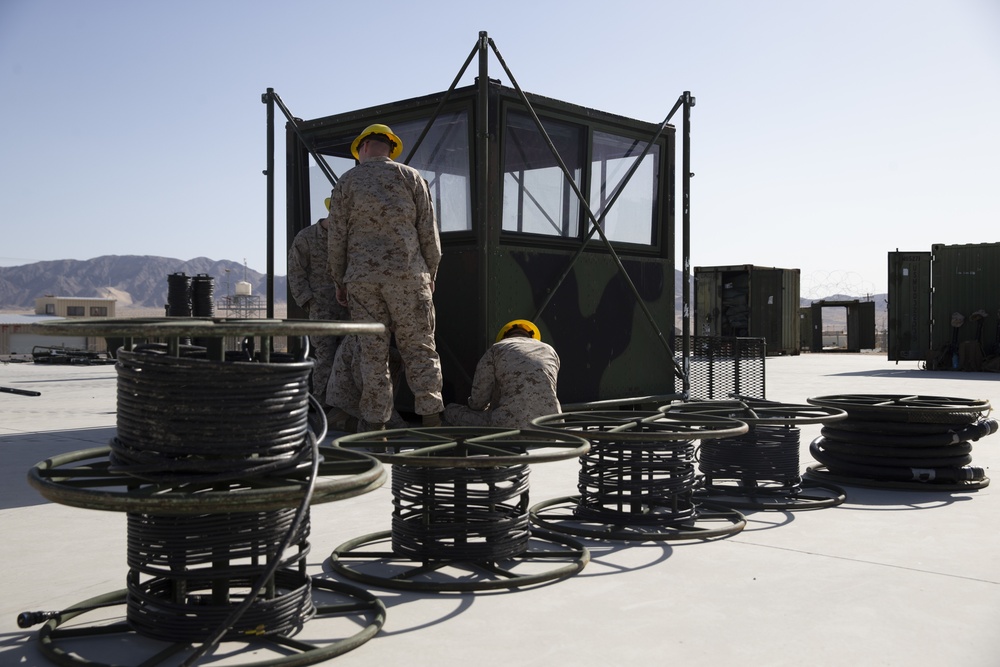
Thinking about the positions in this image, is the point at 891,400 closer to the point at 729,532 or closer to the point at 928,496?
the point at 928,496

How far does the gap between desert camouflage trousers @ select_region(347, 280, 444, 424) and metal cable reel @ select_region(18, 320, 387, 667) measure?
4003 mm

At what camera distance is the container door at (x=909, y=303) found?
69.7 feet

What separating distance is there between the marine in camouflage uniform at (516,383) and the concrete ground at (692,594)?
3.97ft

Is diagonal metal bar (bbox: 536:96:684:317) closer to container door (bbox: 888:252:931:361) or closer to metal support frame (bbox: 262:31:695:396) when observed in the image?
metal support frame (bbox: 262:31:695:396)

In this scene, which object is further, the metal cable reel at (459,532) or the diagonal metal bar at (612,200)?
the diagonal metal bar at (612,200)

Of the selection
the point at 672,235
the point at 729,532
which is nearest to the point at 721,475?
the point at 729,532

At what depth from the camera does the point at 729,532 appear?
4.27 m

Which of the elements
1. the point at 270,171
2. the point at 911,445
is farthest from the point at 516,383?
the point at 270,171

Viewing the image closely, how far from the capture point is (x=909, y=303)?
849 inches

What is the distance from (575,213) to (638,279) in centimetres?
102

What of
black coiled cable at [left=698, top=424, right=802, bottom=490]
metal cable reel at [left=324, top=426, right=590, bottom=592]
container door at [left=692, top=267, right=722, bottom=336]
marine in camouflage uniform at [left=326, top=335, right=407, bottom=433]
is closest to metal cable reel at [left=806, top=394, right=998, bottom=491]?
black coiled cable at [left=698, top=424, right=802, bottom=490]

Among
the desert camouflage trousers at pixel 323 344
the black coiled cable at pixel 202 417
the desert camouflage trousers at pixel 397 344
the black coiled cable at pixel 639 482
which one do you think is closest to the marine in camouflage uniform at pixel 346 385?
the desert camouflage trousers at pixel 323 344

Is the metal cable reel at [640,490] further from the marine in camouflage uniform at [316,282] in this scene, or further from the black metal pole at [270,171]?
the black metal pole at [270,171]

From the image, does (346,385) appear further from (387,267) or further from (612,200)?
(612,200)
